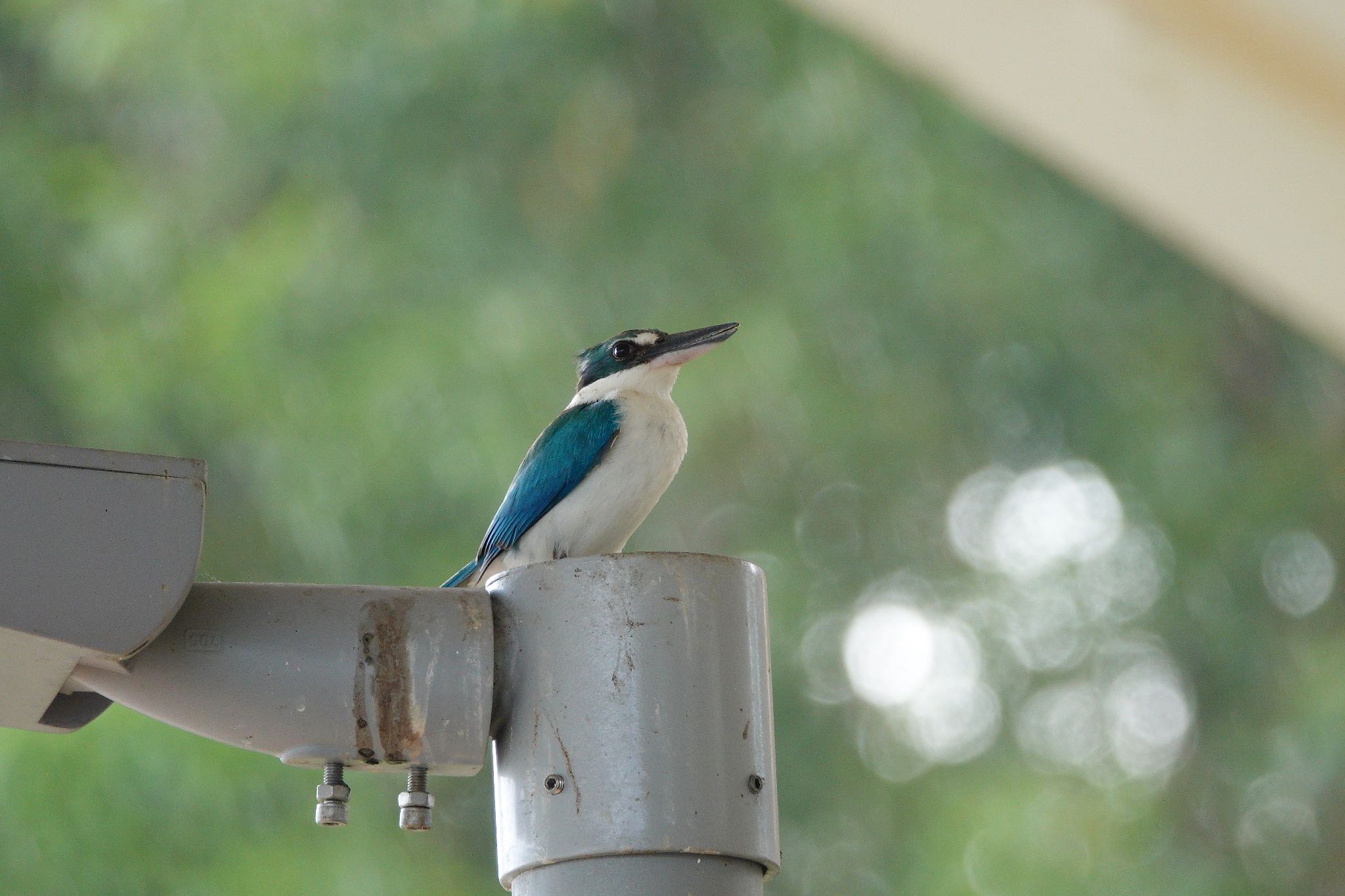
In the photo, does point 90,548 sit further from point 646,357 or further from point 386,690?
point 646,357

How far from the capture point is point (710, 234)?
7.52 meters

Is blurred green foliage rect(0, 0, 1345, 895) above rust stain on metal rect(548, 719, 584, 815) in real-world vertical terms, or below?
above

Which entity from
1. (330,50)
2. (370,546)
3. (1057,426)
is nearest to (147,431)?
(370,546)

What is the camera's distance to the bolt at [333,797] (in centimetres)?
169

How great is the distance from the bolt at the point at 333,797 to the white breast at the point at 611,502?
1178mm

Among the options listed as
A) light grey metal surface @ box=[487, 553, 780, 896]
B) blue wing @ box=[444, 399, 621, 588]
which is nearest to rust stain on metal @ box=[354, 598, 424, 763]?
light grey metal surface @ box=[487, 553, 780, 896]

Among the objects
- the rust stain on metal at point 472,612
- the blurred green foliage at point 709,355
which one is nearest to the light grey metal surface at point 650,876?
the rust stain on metal at point 472,612

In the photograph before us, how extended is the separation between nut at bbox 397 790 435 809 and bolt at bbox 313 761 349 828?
0.19 feet

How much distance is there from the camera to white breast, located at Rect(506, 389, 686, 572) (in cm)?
291

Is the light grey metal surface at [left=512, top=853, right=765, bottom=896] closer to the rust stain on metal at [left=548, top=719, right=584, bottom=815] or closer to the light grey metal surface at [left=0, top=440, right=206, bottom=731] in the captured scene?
the rust stain on metal at [left=548, top=719, right=584, bottom=815]

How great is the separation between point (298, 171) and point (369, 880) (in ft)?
9.88

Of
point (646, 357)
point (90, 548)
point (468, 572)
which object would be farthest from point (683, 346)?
point (90, 548)

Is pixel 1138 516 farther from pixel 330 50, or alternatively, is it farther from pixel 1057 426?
pixel 330 50

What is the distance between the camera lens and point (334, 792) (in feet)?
5.56
